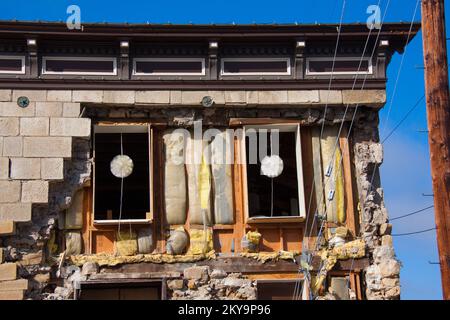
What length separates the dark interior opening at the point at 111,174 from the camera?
18.9m

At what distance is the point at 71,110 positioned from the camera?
17.7 m

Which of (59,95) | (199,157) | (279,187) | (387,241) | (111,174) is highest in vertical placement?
(59,95)

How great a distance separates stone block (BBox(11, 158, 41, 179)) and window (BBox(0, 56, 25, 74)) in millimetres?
1906

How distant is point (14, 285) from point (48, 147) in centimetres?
282

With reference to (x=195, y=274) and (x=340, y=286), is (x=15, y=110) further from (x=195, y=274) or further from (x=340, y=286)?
(x=340, y=286)

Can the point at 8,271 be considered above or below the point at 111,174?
below

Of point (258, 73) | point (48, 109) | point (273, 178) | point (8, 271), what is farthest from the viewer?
point (273, 178)

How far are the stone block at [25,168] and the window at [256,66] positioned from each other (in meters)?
4.34

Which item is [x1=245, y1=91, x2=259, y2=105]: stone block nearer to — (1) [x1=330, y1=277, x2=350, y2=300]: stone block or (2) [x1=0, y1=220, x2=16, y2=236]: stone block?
(1) [x1=330, y1=277, x2=350, y2=300]: stone block

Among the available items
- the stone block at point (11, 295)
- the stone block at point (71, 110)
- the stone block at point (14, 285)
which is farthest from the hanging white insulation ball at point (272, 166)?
the stone block at point (11, 295)

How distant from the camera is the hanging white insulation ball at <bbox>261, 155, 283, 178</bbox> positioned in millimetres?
18125

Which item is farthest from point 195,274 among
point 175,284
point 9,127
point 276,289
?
point 9,127

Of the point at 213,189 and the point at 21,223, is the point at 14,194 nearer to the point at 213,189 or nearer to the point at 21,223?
the point at 21,223

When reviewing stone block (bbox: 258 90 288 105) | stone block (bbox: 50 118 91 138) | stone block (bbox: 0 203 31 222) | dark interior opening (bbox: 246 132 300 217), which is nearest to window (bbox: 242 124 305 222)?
dark interior opening (bbox: 246 132 300 217)
